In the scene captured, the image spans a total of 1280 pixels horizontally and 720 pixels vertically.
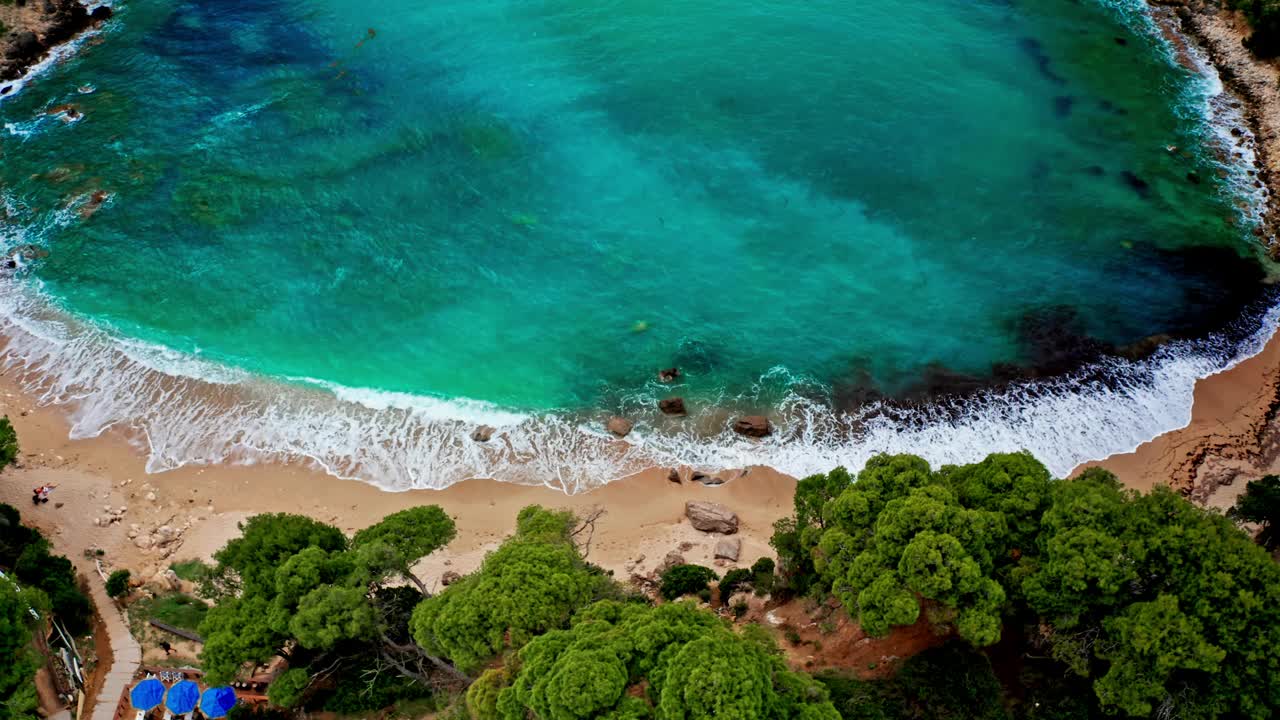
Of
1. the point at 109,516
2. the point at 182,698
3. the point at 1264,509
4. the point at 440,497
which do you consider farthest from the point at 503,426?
the point at 1264,509

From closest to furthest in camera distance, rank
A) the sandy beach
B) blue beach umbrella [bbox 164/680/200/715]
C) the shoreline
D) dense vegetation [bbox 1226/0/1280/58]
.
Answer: blue beach umbrella [bbox 164/680/200/715], the sandy beach, the shoreline, dense vegetation [bbox 1226/0/1280/58]

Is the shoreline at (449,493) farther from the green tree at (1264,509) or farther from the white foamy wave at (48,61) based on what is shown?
the white foamy wave at (48,61)

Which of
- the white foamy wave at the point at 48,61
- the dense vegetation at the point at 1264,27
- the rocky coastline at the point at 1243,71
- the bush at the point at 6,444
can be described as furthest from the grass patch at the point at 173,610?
the dense vegetation at the point at 1264,27

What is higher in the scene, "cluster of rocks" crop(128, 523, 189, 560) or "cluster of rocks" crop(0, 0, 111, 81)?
"cluster of rocks" crop(0, 0, 111, 81)

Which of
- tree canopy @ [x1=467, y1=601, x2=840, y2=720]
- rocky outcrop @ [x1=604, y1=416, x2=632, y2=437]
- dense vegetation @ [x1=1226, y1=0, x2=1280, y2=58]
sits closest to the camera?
tree canopy @ [x1=467, y1=601, x2=840, y2=720]

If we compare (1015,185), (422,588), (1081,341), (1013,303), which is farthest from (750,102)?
(422,588)

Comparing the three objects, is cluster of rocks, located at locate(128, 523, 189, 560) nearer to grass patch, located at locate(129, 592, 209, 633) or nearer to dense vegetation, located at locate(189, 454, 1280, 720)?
grass patch, located at locate(129, 592, 209, 633)

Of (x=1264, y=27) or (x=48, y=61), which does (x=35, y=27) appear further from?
(x=1264, y=27)

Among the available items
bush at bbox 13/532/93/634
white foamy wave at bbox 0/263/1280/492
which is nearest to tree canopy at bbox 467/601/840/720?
white foamy wave at bbox 0/263/1280/492

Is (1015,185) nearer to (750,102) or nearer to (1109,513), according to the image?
(750,102)
